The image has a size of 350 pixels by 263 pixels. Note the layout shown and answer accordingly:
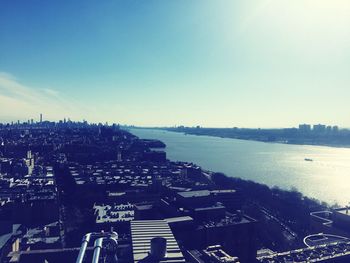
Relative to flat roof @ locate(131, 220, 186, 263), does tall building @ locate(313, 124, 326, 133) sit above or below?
above

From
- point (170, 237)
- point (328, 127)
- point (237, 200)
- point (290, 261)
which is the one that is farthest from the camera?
point (328, 127)

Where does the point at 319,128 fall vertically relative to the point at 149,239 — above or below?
above

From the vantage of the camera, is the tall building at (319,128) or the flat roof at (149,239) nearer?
the flat roof at (149,239)

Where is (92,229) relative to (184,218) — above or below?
below

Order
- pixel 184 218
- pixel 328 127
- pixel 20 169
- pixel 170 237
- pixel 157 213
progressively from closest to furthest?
pixel 170 237
pixel 184 218
pixel 157 213
pixel 20 169
pixel 328 127

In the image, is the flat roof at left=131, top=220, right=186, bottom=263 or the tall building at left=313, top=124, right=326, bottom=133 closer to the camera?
the flat roof at left=131, top=220, right=186, bottom=263

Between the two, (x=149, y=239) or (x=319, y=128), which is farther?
(x=319, y=128)

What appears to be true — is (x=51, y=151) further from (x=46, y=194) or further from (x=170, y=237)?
(x=170, y=237)

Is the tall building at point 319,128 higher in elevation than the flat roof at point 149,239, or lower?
higher

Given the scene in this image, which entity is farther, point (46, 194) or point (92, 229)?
point (46, 194)

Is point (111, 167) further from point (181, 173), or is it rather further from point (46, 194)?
point (46, 194)

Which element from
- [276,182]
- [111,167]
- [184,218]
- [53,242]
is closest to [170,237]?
[184,218]
